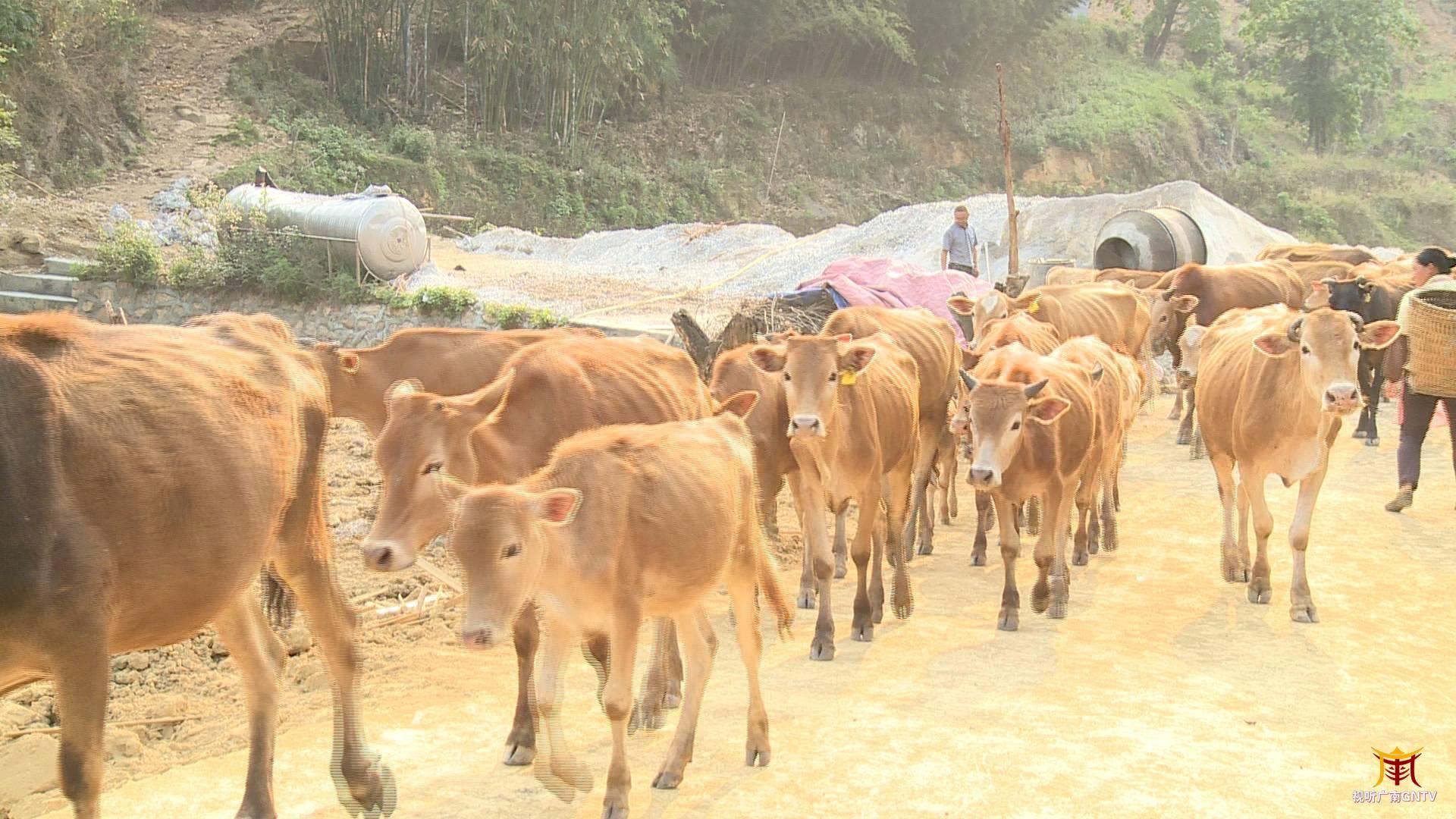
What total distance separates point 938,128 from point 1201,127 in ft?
41.3

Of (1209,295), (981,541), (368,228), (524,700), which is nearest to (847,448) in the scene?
(981,541)

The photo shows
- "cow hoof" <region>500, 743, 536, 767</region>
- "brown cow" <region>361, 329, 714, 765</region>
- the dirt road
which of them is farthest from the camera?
"cow hoof" <region>500, 743, 536, 767</region>

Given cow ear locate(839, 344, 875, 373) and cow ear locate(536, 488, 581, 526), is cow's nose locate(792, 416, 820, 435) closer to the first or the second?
cow ear locate(839, 344, 875, 373)

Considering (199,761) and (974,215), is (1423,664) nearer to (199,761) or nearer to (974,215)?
(199,761)

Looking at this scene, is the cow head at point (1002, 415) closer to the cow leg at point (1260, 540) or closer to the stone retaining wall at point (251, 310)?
the cow leg at point (1260, 540)

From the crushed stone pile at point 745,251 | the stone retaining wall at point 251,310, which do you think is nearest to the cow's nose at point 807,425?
the crushed stone pile at point 745,251

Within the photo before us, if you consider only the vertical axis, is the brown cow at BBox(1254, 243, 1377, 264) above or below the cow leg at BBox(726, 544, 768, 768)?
above

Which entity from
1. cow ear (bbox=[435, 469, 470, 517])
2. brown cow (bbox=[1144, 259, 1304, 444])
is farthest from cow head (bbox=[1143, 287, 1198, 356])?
cow ear (bbox=[435, 469, 470, 517])

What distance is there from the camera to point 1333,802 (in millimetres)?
5457

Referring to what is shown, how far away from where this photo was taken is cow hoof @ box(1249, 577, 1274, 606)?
8.77 metres

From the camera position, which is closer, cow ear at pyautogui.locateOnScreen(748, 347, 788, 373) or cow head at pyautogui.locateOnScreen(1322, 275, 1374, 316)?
cow ear at pyautogui.locateOnScreen(748, 347, 788, 373)

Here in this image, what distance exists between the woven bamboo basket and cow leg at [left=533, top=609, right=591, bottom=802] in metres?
8.16

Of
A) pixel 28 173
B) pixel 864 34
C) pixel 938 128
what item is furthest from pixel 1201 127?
pixel 28 173

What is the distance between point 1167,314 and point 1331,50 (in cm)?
3806
